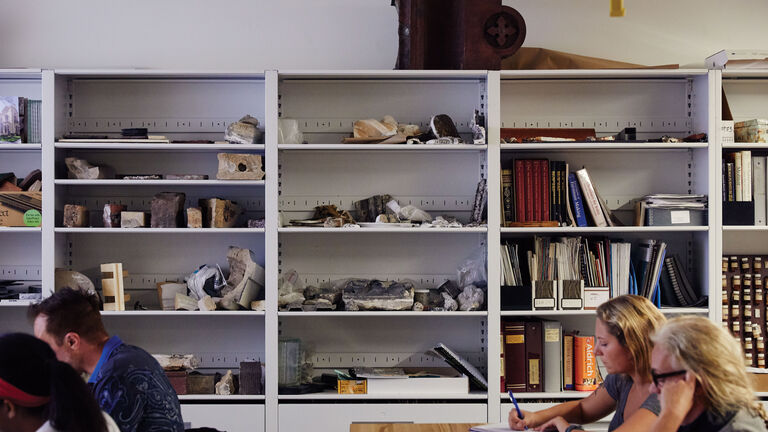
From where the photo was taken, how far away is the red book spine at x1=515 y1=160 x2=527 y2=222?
3820 mm

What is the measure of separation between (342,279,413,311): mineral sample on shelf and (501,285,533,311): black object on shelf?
1.55ft

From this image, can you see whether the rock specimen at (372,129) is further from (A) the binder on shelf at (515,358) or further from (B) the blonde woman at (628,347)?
(B) the blonde woman at (628,347)

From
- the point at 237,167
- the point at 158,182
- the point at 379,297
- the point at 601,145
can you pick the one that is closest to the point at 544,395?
A: the point at 379,297

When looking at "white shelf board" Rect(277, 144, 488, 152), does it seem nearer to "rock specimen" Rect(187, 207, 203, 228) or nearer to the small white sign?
"rock specimen" Rect(187, 207, 203, 228)

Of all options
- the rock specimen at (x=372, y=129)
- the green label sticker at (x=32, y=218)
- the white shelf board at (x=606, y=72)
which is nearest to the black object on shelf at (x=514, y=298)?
the rock specimen at (x=372, y=129)

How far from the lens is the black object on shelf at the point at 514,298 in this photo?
374 centimetres

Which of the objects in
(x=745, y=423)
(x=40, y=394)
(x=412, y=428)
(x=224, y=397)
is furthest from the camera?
(x=224, y=397)

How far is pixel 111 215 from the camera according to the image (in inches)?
147

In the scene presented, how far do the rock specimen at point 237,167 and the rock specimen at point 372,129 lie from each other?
54 centimetres

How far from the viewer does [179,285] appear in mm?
3846

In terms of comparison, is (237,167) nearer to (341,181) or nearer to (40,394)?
(341,181)

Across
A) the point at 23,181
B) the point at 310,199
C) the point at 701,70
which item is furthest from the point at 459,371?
the point at 23,181

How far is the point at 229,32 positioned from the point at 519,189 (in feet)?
5.92

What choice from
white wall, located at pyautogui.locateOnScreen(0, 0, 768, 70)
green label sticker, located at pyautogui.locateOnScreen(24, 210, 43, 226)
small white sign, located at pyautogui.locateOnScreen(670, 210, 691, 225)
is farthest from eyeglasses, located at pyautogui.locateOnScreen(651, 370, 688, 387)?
green label sticker, located at pyautogui.locateOnScreen(24, 210, 43, 226)
